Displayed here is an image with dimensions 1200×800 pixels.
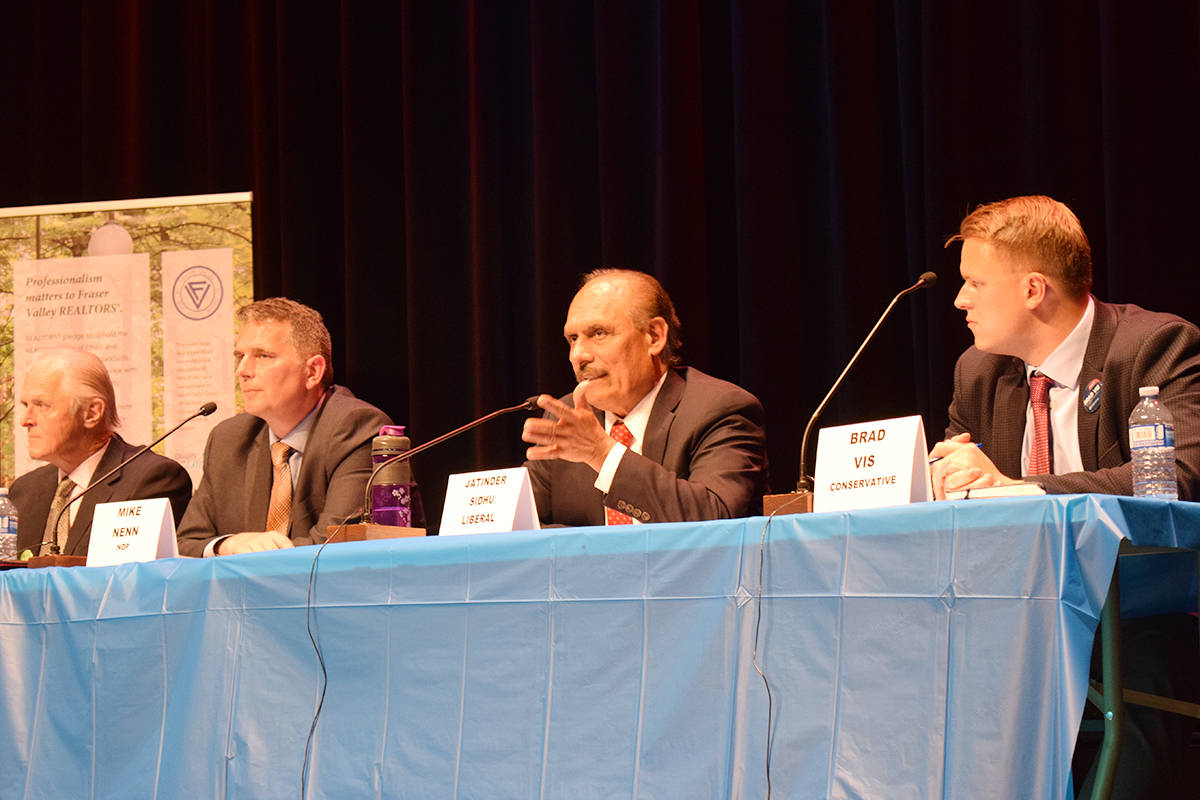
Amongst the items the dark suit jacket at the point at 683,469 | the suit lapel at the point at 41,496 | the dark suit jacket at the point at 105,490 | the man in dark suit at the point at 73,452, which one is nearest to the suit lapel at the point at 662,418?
the dark suit jacket at the point at 683,469

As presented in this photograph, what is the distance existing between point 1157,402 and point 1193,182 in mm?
1291

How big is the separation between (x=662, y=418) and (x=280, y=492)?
1189 millimetres

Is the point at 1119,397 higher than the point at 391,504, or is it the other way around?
the point at 1119,397

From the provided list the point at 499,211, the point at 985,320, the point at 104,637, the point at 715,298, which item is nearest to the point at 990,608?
the point at 985,320

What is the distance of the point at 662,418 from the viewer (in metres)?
3.27

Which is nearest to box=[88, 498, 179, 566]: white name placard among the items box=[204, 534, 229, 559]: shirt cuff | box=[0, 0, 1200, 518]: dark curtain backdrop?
box=[204, 534, 229, 559]: shirt cuff

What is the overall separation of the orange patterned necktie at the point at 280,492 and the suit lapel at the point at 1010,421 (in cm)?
196

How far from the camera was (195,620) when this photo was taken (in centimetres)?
241

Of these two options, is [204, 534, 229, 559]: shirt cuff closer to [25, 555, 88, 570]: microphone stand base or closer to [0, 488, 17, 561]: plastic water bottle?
[25, 555, 88, 570]: microphone stand base

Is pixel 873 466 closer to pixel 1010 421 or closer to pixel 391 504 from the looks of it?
pixel 1010 421

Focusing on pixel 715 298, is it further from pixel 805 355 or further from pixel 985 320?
pixel 985 320

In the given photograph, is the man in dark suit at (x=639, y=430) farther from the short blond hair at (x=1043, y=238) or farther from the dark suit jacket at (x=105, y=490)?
the dark suit jacket at (x=105, y=490)

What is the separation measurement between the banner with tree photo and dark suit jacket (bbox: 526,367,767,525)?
1.59 m

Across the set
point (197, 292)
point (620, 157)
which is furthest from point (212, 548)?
point (620, 157)
